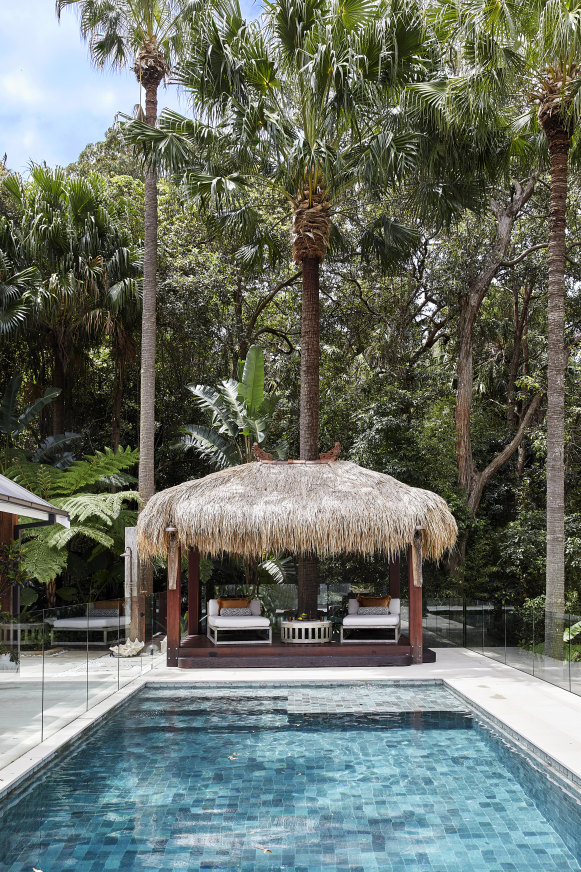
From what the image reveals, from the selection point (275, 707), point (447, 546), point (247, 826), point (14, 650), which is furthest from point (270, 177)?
point (247, 826)

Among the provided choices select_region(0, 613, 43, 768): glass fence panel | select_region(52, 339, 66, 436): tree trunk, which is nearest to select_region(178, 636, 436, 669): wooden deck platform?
select_region(0, 613, 43, 768): glass fence panel

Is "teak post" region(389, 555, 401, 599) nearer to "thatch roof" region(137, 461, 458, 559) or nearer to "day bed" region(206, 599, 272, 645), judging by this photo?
"thatch roof" region(137, 461, 458, 559)

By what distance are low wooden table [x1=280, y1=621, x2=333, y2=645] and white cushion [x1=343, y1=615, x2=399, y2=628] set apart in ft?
1.20

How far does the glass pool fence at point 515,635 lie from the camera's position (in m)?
9.80

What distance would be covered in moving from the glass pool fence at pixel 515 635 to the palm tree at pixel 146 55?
5752mm

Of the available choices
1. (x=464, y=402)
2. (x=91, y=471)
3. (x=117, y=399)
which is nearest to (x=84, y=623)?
(x=91, y=471)

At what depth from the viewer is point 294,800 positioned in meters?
6.14

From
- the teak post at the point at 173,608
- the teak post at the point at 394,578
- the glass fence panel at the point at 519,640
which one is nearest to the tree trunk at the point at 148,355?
the teak post at the point at 173,608

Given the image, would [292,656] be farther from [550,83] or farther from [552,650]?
[550,83]

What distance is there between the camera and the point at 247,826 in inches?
221

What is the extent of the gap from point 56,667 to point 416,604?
20.5ft

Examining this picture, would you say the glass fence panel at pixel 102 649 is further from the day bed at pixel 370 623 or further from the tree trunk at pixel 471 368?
the tree trunk at pixel 471 368

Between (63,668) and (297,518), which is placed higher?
(297,518)

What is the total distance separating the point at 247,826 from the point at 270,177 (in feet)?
41.1
